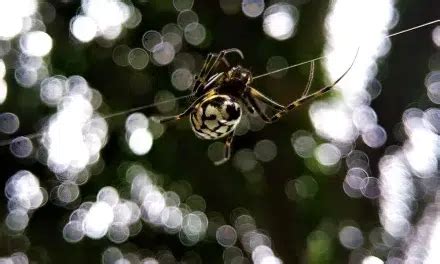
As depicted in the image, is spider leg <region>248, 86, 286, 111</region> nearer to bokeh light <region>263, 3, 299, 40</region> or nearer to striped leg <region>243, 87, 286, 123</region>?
striped leg <region>243, 87, 286, 123</region>

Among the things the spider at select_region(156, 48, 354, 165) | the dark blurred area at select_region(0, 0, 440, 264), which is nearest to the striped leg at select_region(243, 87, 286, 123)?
the spider at select_region(156, 48, 354, 165)

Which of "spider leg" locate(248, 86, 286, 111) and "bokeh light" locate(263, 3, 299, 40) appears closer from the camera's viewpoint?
"spider leg" locate(248, 86, 286, 111)

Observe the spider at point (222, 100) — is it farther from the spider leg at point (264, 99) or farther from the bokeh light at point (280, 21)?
the bokeh light at point (280, 21)

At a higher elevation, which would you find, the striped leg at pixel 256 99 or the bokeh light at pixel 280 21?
the bokeh light at pixel 280 21

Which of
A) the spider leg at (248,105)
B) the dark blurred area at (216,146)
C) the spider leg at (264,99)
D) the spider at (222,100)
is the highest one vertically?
the spider at (222,100)

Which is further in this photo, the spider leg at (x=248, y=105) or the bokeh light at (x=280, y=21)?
the bokeh light at (x=280, y=21)

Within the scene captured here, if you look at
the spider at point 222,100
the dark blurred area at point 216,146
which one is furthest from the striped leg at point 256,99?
the dark blurred area at point 216,146

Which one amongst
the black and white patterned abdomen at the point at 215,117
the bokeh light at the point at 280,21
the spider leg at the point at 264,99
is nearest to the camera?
the black and white patterned abdomen at the point at 215,117

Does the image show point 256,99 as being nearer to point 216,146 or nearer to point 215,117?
point 215,117
